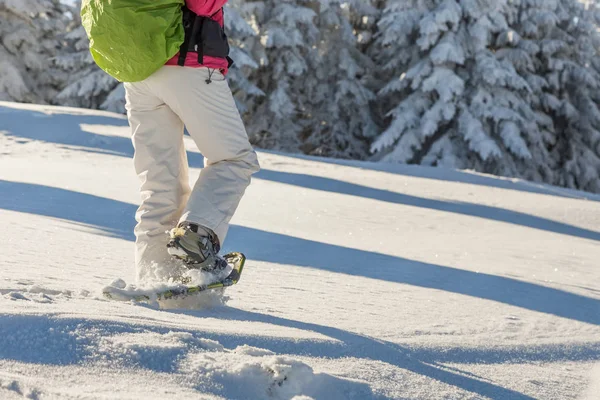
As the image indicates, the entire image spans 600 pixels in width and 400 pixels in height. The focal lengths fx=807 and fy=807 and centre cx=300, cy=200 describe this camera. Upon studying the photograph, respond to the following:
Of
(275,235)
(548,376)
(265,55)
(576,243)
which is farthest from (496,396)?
(265,55)

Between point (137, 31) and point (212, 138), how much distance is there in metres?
0.49

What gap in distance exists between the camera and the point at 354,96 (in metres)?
24.5

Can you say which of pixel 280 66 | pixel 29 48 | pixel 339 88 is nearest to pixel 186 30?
pixel 280 66

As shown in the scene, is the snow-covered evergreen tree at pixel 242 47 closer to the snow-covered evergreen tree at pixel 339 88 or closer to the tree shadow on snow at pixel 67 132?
the snow-covered evergreen tree at pixel 339 88

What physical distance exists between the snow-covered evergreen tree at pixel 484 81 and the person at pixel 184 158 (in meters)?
19.1

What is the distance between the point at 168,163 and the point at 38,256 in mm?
1141

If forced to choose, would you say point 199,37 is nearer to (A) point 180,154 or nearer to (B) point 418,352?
(A) point 180,154

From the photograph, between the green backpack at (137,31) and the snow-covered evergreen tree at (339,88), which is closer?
the green backpack at (137,31)

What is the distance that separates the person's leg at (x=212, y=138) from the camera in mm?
3078

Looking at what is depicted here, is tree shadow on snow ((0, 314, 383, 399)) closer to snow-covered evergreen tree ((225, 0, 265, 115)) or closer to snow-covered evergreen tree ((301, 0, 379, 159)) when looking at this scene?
snow-covered evergreen tree ((225, 0, 265, 115))

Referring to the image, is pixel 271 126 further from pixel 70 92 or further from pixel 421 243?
pixel 421 243

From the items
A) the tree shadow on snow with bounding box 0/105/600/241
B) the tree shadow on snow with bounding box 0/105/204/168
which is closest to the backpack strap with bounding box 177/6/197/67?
the tree shadow on snow with bounding box 0/105/600/241

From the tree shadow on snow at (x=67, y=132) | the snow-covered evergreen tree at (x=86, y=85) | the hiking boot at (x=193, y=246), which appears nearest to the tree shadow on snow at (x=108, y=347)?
the hiking boot at (x=193, y=246)

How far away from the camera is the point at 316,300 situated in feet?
12.7
